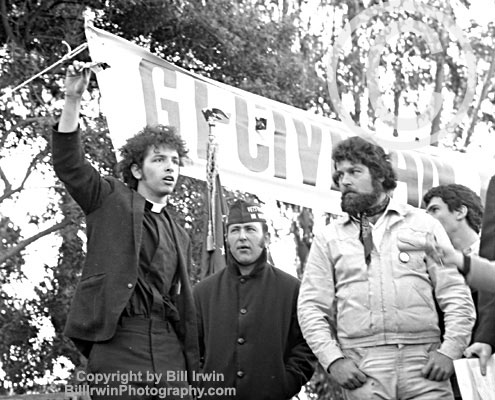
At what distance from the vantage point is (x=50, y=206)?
1153 cm

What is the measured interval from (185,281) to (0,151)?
610 centimetres

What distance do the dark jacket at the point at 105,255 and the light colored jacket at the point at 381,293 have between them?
60 centimetres

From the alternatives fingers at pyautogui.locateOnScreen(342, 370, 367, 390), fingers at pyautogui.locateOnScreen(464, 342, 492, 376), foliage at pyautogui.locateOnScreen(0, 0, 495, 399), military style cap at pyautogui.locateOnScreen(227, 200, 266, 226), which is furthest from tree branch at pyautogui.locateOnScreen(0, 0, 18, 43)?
fingers at pyautogui.locateOnScreen(464, 342, 492, 376)

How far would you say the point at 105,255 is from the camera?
Answer: 5.41 meters

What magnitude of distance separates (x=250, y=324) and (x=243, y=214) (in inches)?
25.8

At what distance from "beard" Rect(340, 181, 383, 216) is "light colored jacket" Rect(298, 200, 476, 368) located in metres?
0.07

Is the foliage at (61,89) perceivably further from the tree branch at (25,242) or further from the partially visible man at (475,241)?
the partially visible man at (475,241)

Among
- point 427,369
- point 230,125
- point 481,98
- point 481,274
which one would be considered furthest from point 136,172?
point 481,98

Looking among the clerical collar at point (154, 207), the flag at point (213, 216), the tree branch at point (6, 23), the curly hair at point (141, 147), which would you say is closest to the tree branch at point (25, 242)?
the tree branch at point (6, 23)

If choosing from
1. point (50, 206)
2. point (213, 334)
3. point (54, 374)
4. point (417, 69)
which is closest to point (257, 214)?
point (213, 334)

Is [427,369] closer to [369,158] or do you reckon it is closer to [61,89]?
[369,158]

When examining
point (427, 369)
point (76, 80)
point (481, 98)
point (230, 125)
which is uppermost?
point (481, 98)

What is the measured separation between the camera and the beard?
18.7 ft

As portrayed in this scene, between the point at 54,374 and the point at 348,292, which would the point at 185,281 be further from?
the point at 54,374
